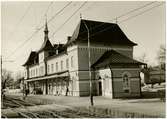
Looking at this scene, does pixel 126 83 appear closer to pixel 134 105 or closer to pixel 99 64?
pixel 99 64

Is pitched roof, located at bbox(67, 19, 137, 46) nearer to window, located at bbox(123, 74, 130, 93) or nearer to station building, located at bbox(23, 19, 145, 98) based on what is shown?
station building, located at bbox(23, 19, 145, 98)

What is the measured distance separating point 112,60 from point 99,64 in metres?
2.61

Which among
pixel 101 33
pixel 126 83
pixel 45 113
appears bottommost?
pixel 45 113

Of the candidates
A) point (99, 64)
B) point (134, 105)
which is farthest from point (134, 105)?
point (99, 64)

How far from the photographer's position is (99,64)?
109 ft

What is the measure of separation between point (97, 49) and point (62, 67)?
7.86m

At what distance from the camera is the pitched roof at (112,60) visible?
31056mm

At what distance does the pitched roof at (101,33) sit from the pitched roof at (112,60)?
2.04m

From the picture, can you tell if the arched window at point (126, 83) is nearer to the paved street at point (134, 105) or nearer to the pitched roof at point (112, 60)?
the pitched roof at point (112, 60)

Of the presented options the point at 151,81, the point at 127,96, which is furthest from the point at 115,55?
the point at 151,81

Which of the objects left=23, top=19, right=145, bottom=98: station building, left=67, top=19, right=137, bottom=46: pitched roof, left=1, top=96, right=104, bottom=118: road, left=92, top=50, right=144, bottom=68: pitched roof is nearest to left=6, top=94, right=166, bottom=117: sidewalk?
Result: left=1, top=96, right=104, bottom=118: road

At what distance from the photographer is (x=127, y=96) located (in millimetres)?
31422

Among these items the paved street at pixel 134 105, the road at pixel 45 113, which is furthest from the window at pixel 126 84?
the road at pixel 45 113

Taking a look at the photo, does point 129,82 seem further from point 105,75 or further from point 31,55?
point 31,55
